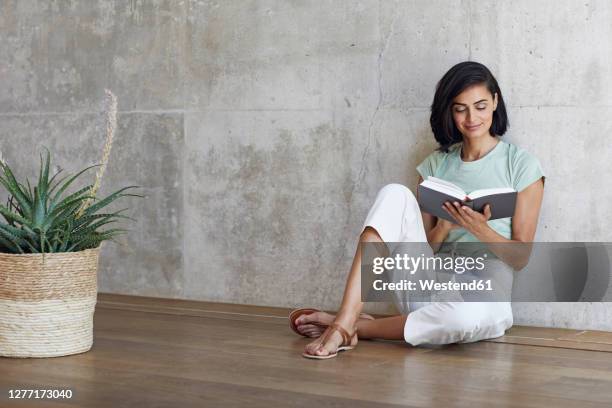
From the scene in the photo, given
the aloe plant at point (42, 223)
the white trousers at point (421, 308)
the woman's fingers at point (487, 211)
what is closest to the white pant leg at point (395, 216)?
the white trousers at point (421, 308)

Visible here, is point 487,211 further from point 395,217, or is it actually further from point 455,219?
point 395,217

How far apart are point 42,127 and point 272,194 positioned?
136cm

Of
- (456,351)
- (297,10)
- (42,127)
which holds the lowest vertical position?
(456,351)

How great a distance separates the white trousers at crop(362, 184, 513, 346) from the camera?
9.82 ft

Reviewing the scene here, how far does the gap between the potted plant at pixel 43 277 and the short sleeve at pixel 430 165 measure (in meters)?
1.23

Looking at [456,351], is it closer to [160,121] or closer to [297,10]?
[297,10]

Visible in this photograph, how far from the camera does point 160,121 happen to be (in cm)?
430

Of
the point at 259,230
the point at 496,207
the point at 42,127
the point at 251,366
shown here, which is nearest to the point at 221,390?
the point at 251,366

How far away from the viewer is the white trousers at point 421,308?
9.82ft

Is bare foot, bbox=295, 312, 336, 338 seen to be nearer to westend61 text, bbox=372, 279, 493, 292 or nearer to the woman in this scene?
the woman

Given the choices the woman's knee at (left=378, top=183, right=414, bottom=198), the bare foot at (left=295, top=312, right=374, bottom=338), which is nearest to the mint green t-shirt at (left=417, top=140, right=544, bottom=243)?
the woman's knee at (left=378, top=183, right=414, bottom=198)

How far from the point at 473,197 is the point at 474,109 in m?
0.46

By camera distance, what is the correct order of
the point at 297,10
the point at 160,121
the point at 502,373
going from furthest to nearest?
the point at 160,121 → the point at 297,10 → the point at 502,373

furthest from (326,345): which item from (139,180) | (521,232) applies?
(139,180)
